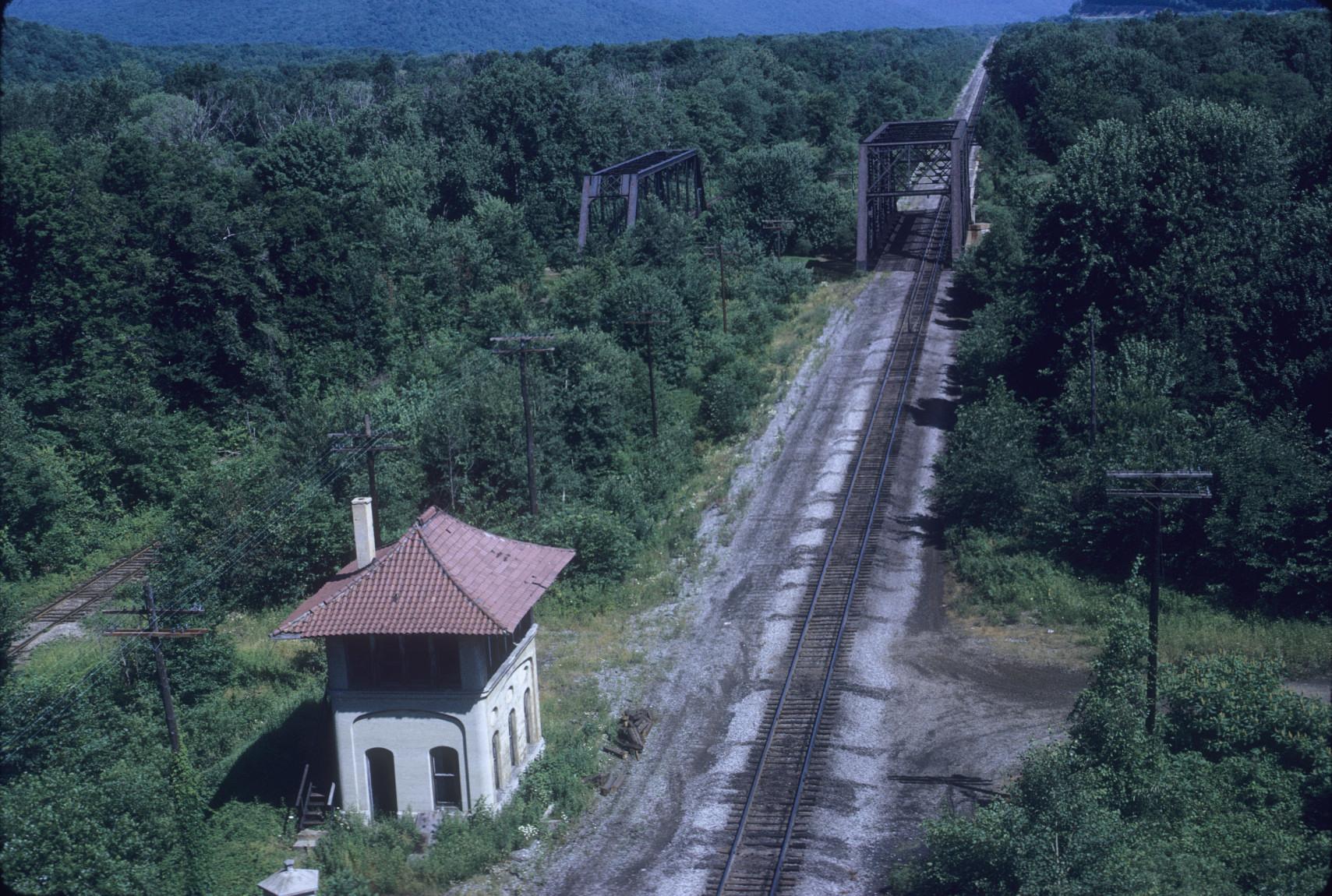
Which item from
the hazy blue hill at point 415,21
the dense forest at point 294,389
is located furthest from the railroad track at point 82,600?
the hazy blue hill at point 415,21

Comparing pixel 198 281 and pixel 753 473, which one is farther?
pixel 198 281

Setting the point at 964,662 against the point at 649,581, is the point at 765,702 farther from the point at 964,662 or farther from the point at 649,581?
the point at 649,581

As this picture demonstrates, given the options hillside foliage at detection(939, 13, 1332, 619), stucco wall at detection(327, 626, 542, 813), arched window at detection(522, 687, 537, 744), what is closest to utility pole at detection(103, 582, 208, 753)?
stucco wall at detection(327, 626, 542, 813)

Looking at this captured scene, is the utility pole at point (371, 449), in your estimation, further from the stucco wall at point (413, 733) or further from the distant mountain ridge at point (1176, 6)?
the distant mountain ridge at point (1176, 6)

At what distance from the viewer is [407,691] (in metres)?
22.7

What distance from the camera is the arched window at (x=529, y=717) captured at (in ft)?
82.3

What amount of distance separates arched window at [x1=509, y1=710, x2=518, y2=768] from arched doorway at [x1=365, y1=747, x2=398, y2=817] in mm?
2378

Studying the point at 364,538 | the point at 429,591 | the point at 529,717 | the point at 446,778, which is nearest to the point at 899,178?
the point at 529,717

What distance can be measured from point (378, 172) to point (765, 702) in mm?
47031

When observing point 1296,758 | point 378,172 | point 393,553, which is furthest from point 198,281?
point 1296,758

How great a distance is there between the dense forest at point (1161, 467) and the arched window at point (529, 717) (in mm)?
8829

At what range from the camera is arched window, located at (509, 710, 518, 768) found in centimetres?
2423

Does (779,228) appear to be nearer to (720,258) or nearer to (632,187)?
(632,187)

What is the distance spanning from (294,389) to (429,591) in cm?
2665
